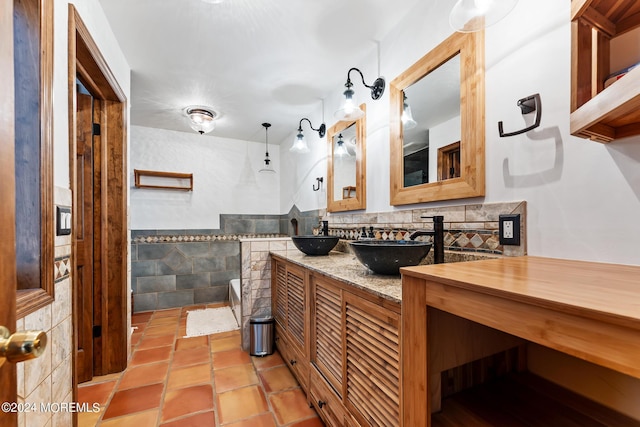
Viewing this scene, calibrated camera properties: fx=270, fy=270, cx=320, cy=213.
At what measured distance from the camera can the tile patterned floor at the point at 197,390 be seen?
1.54 meters

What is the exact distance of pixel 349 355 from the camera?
121 cm

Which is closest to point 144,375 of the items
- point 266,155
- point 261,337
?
point 261,337

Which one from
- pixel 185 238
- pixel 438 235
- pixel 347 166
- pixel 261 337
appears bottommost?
pixel 261 337

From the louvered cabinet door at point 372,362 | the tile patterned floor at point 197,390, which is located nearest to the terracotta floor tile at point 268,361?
the tile patterned floor at point 197,390

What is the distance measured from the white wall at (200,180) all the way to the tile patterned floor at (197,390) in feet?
5.52

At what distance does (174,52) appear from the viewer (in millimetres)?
2066

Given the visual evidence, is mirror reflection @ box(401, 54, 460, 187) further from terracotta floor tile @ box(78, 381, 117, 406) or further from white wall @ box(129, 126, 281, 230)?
white wall @ box(129, 126, 281, 230)

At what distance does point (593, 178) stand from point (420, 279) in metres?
0.71

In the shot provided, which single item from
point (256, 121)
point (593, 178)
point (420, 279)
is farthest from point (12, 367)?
point (256, 121)

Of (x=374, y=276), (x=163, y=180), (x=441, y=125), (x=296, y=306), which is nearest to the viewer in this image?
(x=374, y=276)

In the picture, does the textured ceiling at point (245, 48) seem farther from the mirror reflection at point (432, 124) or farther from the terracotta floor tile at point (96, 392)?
the terracotta floor tile at point (96, 392)

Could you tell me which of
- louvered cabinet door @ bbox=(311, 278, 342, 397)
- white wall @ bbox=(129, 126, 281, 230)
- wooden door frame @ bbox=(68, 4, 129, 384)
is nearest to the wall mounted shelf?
white wall @ bbox=(129, 126, 281, 230)

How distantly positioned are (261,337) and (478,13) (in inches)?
97.3

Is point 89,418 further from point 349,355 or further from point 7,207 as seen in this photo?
point 7,207
